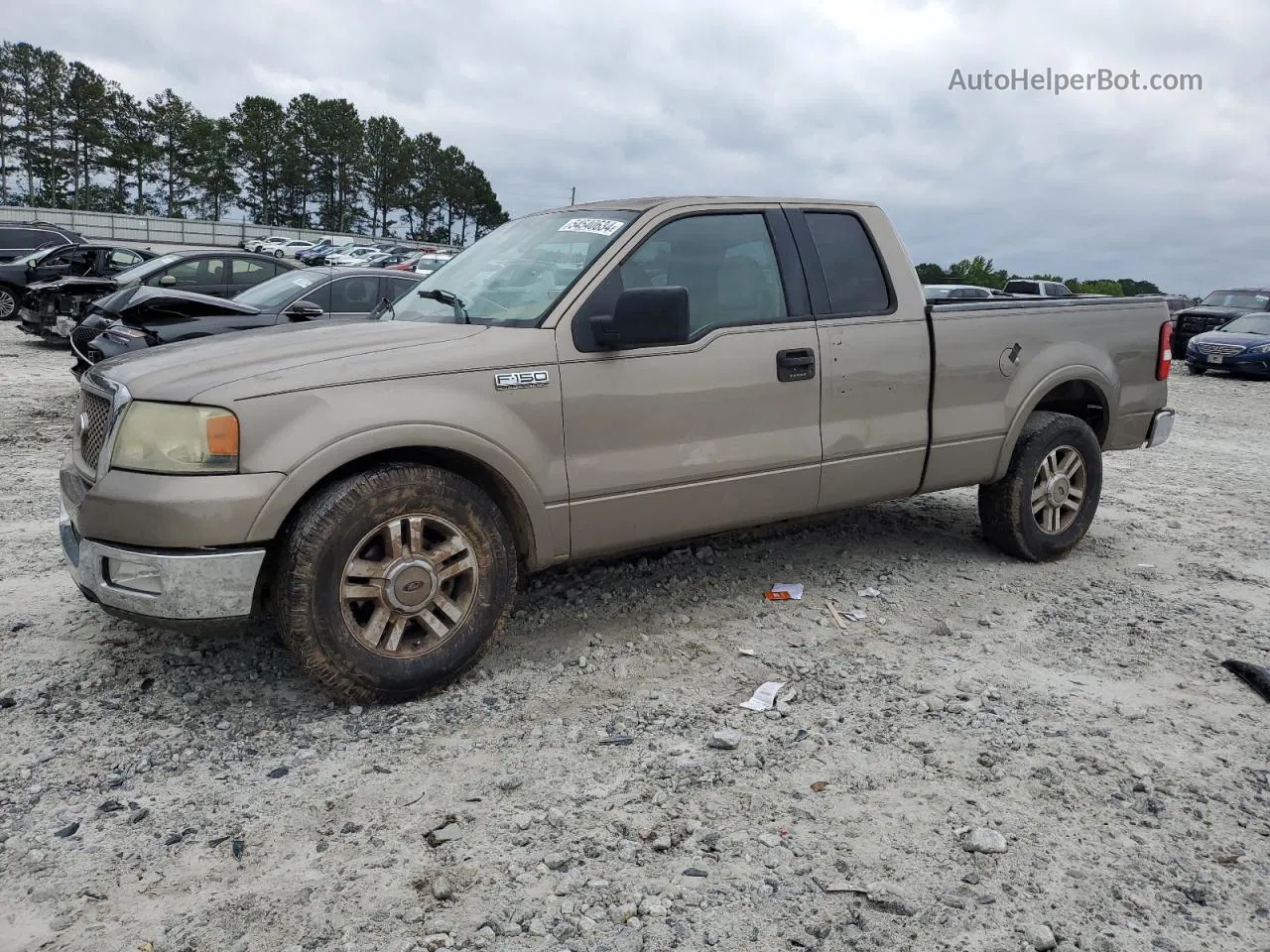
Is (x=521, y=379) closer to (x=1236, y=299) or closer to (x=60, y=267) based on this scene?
(x=60, y=267)

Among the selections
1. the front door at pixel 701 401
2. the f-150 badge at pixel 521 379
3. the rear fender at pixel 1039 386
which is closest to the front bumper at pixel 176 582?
the f-150 badge at pixel 521 379

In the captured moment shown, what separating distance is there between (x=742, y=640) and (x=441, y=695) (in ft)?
4.46

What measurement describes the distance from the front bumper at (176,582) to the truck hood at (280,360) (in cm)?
53

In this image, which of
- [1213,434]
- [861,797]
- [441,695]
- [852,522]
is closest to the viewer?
[861,797]

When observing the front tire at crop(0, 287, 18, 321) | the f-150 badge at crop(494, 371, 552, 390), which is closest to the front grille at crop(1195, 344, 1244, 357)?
the f-150 badge at crop(494, 371, 552, 390)

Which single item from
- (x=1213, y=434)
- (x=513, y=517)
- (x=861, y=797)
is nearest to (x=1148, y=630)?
(x=861, y=797)

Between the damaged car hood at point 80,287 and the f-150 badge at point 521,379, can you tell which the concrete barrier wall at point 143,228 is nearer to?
the damaged car hood at point 80,287

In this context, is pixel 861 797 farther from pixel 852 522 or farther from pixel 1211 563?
pixel 1211 563

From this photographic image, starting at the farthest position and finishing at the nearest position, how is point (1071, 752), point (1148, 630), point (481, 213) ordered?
point (481, 213)
point (1148, 630)
point (1071, 752)

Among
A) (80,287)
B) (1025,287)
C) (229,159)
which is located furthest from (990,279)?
(229,159)

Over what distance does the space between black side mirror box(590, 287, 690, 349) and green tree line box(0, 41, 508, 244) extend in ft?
281

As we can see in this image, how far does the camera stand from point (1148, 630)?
4746 millimetres

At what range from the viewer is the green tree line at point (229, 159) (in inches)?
3169

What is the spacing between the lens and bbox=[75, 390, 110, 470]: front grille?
3.66 m
